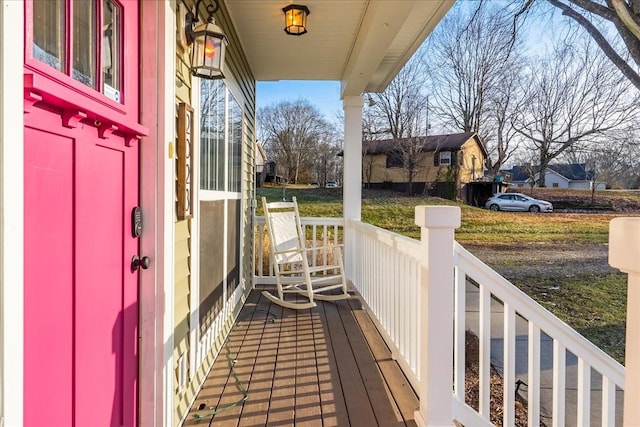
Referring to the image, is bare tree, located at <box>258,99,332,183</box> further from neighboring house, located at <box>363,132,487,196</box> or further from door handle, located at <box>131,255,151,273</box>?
door handle, located at <box>131,255,151,273</box>

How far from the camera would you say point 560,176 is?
1264 cm

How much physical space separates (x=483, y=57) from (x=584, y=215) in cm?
561

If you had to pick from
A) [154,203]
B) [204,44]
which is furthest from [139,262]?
[204,44]

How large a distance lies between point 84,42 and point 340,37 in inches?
102

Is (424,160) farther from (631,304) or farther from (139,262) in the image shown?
(631,304)

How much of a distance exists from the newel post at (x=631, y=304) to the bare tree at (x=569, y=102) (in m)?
9.62

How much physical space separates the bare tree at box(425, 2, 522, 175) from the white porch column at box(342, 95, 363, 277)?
23.7 ft

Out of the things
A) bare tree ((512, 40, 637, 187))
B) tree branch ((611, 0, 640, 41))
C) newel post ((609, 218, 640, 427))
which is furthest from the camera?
bare tree ((512, 40, 637, 187))

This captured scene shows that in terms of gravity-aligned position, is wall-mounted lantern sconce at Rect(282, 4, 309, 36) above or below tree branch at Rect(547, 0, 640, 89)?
below

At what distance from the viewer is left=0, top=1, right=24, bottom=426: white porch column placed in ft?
2.35

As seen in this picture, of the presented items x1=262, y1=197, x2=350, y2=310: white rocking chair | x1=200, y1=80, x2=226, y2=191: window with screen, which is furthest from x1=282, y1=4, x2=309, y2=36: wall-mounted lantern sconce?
x1=262, y1=197, x2=350, y2=310: white rocking chair

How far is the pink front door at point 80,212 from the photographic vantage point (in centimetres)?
92

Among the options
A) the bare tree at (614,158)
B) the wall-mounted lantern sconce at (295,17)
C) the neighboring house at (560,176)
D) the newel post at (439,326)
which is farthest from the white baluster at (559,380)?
the neighboring house at (560,176)

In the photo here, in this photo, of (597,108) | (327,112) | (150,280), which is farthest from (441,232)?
(327,112)
